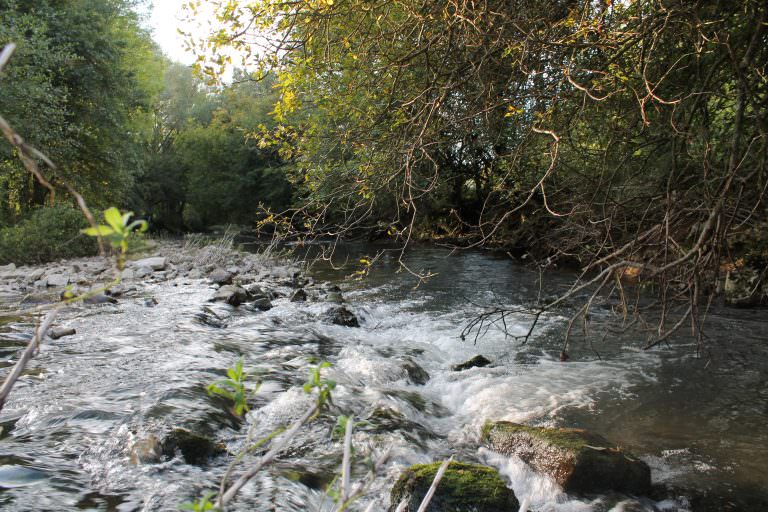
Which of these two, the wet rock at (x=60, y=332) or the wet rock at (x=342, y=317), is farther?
the wet rock at (x=342, y=317)

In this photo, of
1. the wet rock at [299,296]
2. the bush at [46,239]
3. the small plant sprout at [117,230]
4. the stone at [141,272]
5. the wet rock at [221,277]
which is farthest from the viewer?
the bush at [46,239]

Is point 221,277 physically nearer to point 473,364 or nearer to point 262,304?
point 262,304

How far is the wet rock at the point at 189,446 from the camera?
446 centimetres

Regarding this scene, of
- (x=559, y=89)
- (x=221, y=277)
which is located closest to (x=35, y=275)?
A: (x=221, y=277)

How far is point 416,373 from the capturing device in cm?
717

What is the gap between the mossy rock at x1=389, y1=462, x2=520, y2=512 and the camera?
3891 millimetres

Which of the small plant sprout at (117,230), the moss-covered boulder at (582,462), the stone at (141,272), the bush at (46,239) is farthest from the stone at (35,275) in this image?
the small plant sprout at (117,230)

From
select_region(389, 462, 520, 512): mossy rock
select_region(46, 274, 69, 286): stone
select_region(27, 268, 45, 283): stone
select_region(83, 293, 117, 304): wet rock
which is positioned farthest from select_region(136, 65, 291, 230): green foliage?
select_region(389, 462, 520, 512): mossy rock

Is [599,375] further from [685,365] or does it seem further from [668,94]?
[668,94]

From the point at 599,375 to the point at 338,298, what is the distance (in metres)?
6.16

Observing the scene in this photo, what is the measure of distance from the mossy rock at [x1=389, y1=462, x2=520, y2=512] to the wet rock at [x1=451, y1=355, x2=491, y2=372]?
3.39 m

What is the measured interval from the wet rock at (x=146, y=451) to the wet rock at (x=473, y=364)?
157 inches

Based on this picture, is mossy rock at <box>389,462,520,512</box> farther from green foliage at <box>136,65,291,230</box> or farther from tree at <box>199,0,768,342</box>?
green foliage at <box>136,65,291,230</box>

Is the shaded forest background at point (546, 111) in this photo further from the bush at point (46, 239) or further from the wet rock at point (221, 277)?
the wet rock at point (221, 277)
